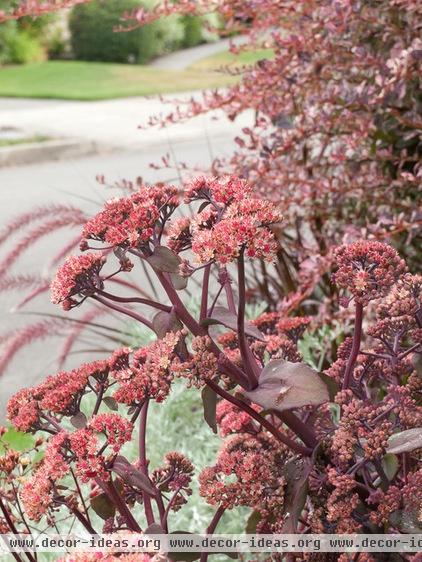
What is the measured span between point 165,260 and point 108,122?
1205 cm

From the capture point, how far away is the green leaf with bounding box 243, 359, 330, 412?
130 cm

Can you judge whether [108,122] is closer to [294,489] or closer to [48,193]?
[48,193]

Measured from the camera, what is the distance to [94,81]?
18.8 metres

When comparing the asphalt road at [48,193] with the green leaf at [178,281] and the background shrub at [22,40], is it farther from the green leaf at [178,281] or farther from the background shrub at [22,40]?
the background shrub at [22,40]

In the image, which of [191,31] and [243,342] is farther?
[191,31]

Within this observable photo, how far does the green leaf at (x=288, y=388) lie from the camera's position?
4.28 ft

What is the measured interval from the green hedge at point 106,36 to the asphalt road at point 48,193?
43.1 ft

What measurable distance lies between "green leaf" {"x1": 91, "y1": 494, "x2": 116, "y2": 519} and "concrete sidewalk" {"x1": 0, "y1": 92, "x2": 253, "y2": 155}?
896 cm

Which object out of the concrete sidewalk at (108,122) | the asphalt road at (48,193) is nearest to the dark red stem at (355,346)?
the asphalt road at (48,193)

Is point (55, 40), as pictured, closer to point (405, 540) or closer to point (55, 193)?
point (55, 193)

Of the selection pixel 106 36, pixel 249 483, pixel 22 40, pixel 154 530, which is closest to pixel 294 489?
pixel 249 483

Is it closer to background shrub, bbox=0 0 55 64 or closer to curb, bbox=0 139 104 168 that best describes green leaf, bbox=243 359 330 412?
curb, bbox=0 139 104 168

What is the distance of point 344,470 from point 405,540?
13cm

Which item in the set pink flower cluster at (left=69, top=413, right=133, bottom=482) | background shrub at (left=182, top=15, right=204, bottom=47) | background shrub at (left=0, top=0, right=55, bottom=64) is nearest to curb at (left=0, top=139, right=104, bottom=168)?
pink flower cluster at (left=69, top=413, right=133, bottom=482)
